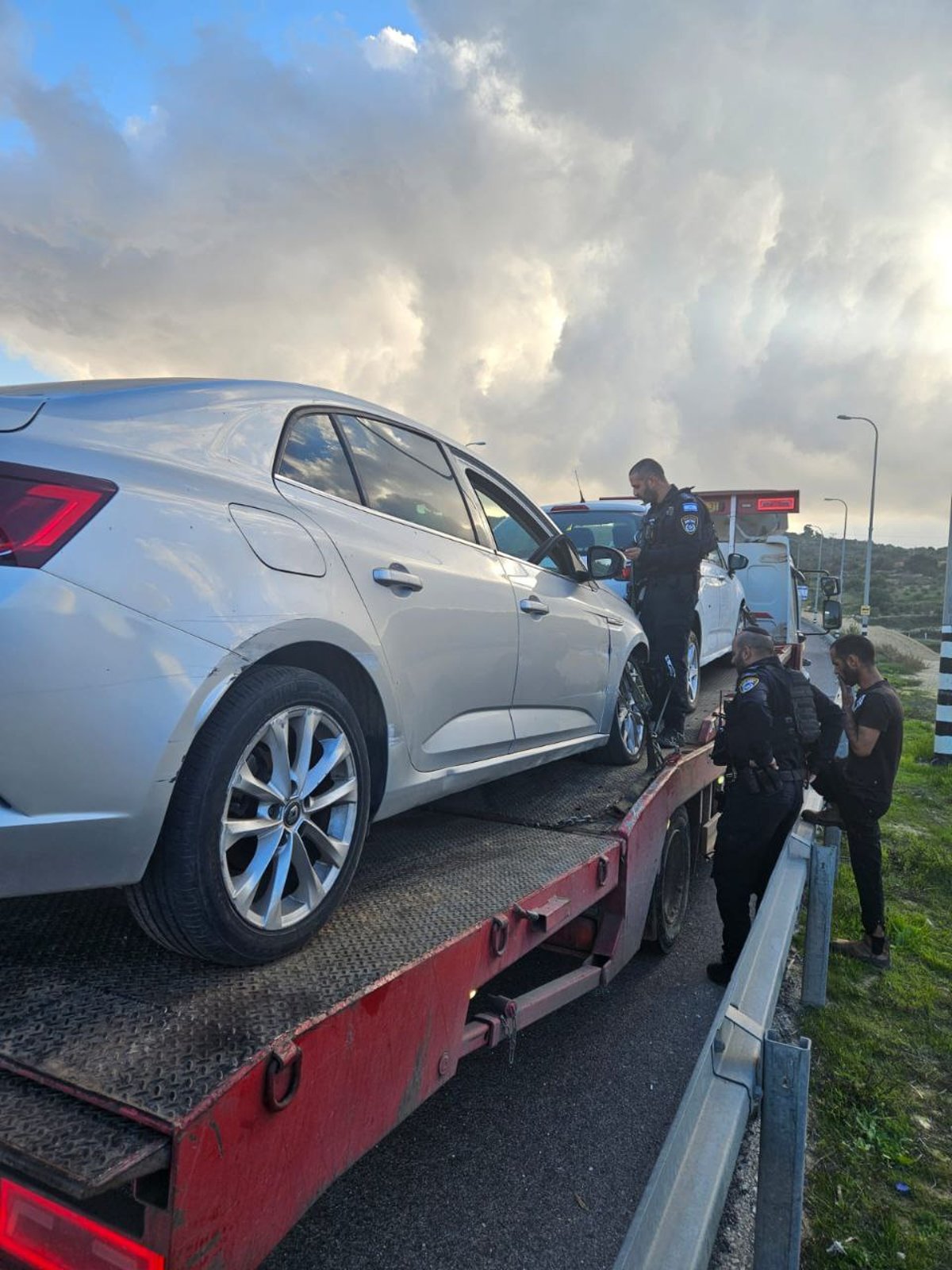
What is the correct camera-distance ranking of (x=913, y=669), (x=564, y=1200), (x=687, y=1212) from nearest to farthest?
(x=687, y=1212) → (x=564, y=1200) → (x=913, y=669)

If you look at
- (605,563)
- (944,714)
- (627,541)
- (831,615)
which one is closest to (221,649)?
(605,563)

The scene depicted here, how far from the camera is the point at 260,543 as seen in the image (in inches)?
85.6

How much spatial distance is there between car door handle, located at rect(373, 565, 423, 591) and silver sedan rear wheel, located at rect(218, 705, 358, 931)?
47 cm

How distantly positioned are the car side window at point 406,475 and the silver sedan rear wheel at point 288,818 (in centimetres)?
86

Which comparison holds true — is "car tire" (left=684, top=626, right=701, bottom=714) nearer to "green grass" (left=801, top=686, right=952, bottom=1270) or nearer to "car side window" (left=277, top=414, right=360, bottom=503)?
"green grass" (left=801, top=686, right=952, bottom=1270)

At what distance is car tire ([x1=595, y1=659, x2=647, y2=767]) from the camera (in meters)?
4.75

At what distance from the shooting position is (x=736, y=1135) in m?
1.52

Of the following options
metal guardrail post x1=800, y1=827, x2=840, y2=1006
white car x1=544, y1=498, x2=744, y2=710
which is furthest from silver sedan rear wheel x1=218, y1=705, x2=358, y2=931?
white car x1=544, y1=498, x2=744, y2=710

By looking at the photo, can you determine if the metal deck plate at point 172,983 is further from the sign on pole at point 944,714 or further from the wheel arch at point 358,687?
the sign on pole at point 944,714

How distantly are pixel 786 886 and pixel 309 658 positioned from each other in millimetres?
1703

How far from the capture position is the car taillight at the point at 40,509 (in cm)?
175

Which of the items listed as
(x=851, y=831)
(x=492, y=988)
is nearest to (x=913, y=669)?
(x=851, y=831)

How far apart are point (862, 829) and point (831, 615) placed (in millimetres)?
6547

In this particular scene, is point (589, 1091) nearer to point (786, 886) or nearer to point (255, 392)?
point (786, 886)
